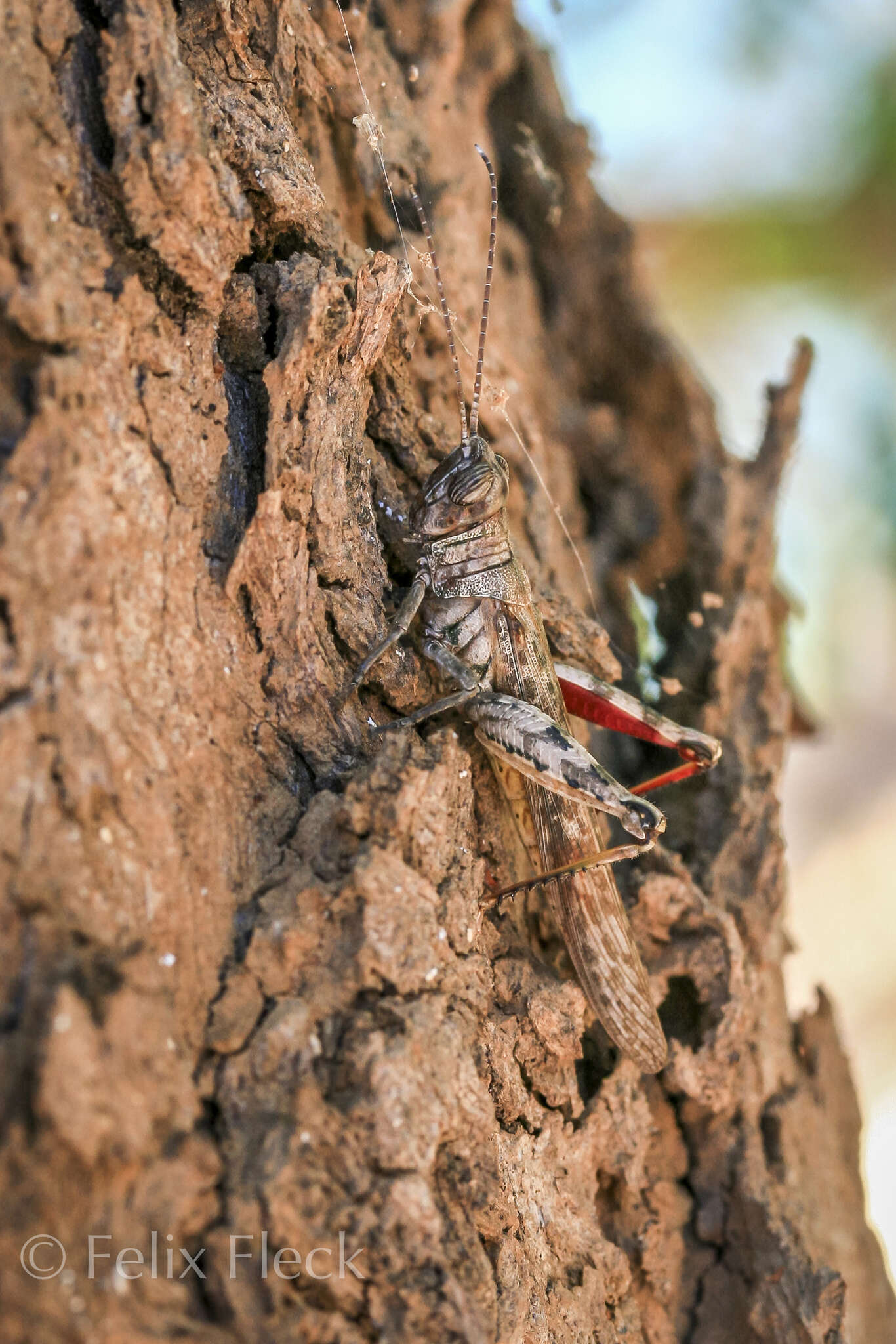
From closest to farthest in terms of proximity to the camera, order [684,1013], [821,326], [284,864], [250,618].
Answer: [284,864], [250,618], [684,1013], [821,326]

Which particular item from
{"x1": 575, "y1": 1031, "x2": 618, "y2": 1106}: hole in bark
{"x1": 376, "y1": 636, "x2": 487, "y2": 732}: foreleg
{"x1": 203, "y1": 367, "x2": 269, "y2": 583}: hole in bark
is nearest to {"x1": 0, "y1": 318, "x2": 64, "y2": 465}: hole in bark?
{"x1": 203, "y1": 367, "x2": 269, "y2": 583}: hole in bark

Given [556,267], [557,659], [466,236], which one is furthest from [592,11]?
[557,659]

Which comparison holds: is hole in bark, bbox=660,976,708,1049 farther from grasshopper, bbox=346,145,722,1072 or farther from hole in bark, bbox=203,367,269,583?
hole in bark, bbox=203,367,269,583

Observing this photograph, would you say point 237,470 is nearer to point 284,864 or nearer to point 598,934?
point 284,864

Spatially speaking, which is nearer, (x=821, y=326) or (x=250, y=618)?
(x=250, y=618)

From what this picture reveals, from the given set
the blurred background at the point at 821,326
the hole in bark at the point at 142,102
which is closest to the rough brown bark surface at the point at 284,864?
the hole in bark at the point at 142,102

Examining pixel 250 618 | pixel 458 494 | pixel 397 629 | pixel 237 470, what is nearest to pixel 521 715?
pixel 397 629
